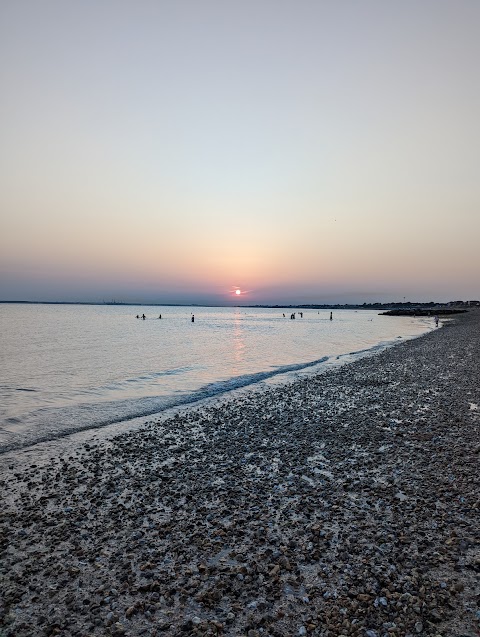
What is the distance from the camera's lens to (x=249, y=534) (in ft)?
23.3

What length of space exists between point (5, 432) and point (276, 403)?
11.1m

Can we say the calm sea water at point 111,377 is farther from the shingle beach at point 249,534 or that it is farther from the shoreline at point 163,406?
the shingle beach at point 249,534

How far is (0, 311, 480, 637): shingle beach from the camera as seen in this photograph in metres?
5.16

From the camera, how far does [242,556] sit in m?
6.44

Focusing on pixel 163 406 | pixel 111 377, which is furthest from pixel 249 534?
pixel 111 377

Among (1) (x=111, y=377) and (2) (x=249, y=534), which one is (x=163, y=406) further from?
(2) (x=249, y=534)

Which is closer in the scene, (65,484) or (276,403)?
(65,484)

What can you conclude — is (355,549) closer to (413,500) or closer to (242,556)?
(242,556)

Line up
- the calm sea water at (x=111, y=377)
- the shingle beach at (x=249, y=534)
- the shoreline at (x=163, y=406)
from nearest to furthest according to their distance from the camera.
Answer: the shingle beach at (x=249, y=534) < the shoreline at (x=163, y=406) < the calm sea water at (x=111, y=377)

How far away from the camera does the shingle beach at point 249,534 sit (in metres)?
5.16

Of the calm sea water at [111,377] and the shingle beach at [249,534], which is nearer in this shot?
the shingle beach at [249,534]

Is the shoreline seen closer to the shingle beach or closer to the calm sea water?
the calm sea water

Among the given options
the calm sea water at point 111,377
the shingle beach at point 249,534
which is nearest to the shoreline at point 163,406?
the calm sea water at point 111,377

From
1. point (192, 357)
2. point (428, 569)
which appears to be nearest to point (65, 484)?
point (428, 569)
